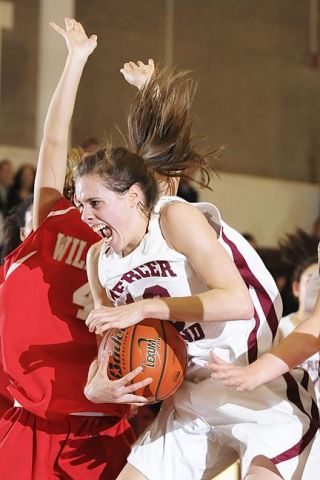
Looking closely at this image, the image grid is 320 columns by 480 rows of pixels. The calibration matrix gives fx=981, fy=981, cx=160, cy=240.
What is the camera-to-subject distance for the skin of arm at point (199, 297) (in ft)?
10.6

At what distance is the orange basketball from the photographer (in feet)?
10.8

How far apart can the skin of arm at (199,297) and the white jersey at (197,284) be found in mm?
108

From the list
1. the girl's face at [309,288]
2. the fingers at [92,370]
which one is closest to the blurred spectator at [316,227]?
the girl's face at [309,288]

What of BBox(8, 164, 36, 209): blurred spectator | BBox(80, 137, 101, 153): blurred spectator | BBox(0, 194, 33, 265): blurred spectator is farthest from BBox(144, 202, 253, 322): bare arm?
BBox(8, 164, 36, 209): blurred spectator

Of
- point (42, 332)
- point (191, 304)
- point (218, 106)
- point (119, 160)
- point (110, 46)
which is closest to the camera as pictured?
point (191, 304)

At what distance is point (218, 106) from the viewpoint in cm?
1238

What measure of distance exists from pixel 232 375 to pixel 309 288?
86.2 inches

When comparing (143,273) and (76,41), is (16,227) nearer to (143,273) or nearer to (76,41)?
(76,41)

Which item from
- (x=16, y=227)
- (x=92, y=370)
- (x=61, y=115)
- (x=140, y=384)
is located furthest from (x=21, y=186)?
(x=140, y=384)

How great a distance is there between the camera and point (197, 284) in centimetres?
349

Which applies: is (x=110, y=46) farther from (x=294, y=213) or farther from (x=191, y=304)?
(x=191, y=304)

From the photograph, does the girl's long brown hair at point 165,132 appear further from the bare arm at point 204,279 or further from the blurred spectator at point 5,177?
the blurred spectator at point 5,177

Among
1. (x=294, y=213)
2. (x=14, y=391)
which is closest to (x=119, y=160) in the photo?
(x=14, y=391)

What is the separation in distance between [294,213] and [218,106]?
1.70 m
